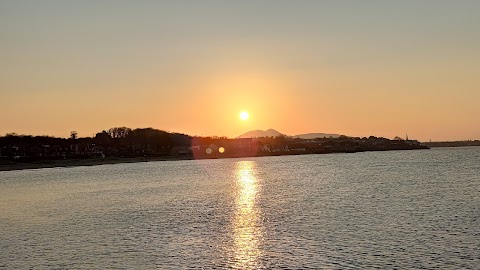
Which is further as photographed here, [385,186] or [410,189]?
[385,186]

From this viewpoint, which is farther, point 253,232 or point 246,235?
point 253,232

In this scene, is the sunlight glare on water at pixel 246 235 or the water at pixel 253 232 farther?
the sunlight glare on water at pixel 246 235

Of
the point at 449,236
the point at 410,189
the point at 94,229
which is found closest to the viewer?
the point at 449,236

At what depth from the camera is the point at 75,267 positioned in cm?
3503

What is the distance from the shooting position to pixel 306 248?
129 feet

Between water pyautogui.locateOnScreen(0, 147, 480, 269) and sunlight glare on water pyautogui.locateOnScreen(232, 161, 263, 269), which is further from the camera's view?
sunlight glare on water pyautogui.locateOnScreen(232, 161, 263, 269)

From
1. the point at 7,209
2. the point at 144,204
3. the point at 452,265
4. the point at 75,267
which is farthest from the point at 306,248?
the point at 7,209

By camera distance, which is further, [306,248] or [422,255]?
[306,248]

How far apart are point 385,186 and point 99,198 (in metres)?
54.2

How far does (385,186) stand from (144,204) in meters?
47.5

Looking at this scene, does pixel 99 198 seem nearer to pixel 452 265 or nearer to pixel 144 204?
pixel 144 204

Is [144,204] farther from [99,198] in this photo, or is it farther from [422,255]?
[422,255]

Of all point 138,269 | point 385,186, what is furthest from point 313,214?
point 385,186

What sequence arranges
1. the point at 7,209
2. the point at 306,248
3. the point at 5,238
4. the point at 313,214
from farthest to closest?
the point at 7,209
the point at 313,214
the point at 5,238
the point at 306,248
